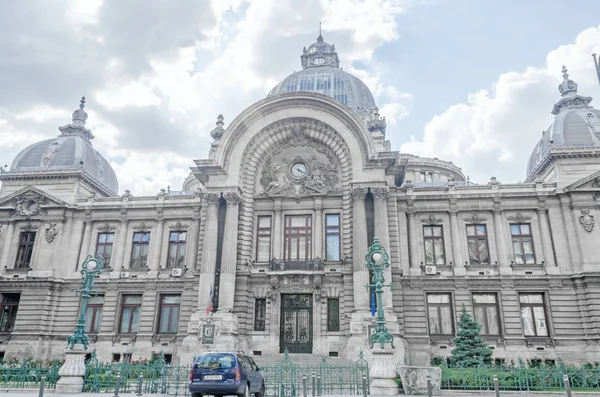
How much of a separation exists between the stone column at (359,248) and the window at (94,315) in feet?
62.6

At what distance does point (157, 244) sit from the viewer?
1337 inches

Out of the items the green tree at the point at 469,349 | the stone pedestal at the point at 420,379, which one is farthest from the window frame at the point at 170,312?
the stone pedestal at the point at 420,379

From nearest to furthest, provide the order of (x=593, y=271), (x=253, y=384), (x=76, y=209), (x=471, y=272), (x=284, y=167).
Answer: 1. (x=253, y=384)
2. (x=593, y=271)
3. (x=471, y=272)
4. (x=284, y=167)
5. (x=76, y=209)

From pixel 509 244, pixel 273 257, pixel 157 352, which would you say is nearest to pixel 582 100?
pixel 509 244

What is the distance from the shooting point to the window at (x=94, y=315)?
3259 centimetres

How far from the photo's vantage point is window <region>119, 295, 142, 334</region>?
3241 cm

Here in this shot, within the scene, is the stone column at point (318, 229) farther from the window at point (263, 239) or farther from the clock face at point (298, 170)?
the window at point (263, 239)

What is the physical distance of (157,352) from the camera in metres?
30.6

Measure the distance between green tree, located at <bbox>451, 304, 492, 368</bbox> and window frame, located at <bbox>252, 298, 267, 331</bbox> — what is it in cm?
1188

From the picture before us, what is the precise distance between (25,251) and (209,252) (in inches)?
617

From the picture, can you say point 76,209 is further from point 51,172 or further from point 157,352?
point 157,352

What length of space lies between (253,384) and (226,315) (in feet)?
41.6

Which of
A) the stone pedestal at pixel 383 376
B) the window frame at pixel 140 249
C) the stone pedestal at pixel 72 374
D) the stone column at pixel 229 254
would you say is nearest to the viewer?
the stone pedestal at pixel 383 376

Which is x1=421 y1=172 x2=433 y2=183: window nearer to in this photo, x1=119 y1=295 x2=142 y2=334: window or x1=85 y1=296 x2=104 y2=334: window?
x1=119 y1=295 x2=142 y2=334: window
